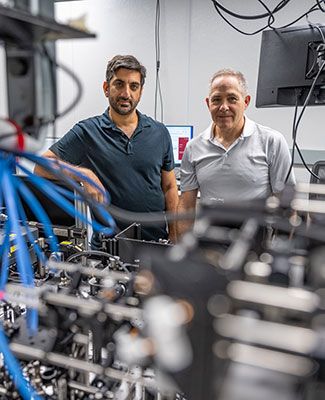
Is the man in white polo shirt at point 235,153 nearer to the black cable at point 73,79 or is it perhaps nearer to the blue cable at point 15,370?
the blue cable at point 15,370

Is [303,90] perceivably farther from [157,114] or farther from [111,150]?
[157,114]

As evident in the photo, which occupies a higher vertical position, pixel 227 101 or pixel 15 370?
pixel 227 101

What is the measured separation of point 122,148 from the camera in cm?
186

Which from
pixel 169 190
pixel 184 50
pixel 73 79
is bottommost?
pixel 169 190

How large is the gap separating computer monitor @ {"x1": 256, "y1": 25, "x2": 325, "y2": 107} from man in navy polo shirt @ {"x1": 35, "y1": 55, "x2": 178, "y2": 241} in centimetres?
68

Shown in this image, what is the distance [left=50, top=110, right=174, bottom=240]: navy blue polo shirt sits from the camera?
184cm

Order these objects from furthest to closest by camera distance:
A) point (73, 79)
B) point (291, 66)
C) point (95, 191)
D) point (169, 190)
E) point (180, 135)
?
point (180, 135) → point (169, 190) → point (291, 66) → point (95, 191) → point (73, 79)

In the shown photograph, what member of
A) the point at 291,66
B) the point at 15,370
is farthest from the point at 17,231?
the point at 291,66

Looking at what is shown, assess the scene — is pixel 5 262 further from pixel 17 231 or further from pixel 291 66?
pixel 291 66

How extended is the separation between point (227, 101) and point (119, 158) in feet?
1.92

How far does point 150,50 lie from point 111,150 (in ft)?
5.60

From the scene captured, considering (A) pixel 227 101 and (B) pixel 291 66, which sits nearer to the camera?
(B) pixel 291 66

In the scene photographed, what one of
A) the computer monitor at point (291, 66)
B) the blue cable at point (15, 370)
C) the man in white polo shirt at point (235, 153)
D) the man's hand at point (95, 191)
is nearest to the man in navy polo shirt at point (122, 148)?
the man in white polo shirt at point (235, 153)

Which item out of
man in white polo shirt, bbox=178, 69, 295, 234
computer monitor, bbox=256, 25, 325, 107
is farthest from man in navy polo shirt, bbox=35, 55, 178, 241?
computer monitor, bbox=256, 25, 325, 107
